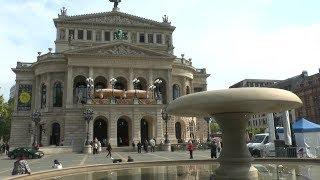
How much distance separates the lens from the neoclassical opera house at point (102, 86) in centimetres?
5000

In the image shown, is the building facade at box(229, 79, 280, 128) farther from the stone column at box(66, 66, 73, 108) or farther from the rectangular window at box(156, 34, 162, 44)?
the stone column at box(66, 66, 73, 108)

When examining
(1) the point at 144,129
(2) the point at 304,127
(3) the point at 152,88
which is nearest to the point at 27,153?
(1) the point at 144,129

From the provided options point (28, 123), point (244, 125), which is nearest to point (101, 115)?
point (28, 123)

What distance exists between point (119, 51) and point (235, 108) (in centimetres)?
4518

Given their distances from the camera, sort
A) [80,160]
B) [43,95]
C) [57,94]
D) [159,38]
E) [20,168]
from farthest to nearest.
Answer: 1. [159,38]
2. [43,95]
3. [57,94]
4. [80,160]
5. [20,168]

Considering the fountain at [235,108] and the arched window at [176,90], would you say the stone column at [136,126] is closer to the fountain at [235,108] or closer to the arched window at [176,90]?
the arched window at [176,90]

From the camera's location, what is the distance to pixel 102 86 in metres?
58.6

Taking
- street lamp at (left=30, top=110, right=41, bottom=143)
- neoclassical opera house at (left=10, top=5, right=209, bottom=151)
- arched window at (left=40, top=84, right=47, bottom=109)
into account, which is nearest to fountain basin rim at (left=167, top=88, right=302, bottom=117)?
neoclassical opera house at (left=10, top=5, right=209, bottom=151)

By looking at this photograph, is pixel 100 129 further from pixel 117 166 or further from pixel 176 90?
pixel 117 166

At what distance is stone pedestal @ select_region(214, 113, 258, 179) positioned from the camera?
38.7 feet

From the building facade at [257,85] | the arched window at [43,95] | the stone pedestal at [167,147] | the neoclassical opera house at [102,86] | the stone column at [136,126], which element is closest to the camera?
the stone pedestal at [167,147]

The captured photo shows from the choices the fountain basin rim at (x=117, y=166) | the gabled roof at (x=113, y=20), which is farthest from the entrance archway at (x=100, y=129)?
the fountain basin rim at (x=117, y=166)

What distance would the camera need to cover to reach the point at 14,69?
2393 inches

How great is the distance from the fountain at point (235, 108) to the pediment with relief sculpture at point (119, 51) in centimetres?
4361
